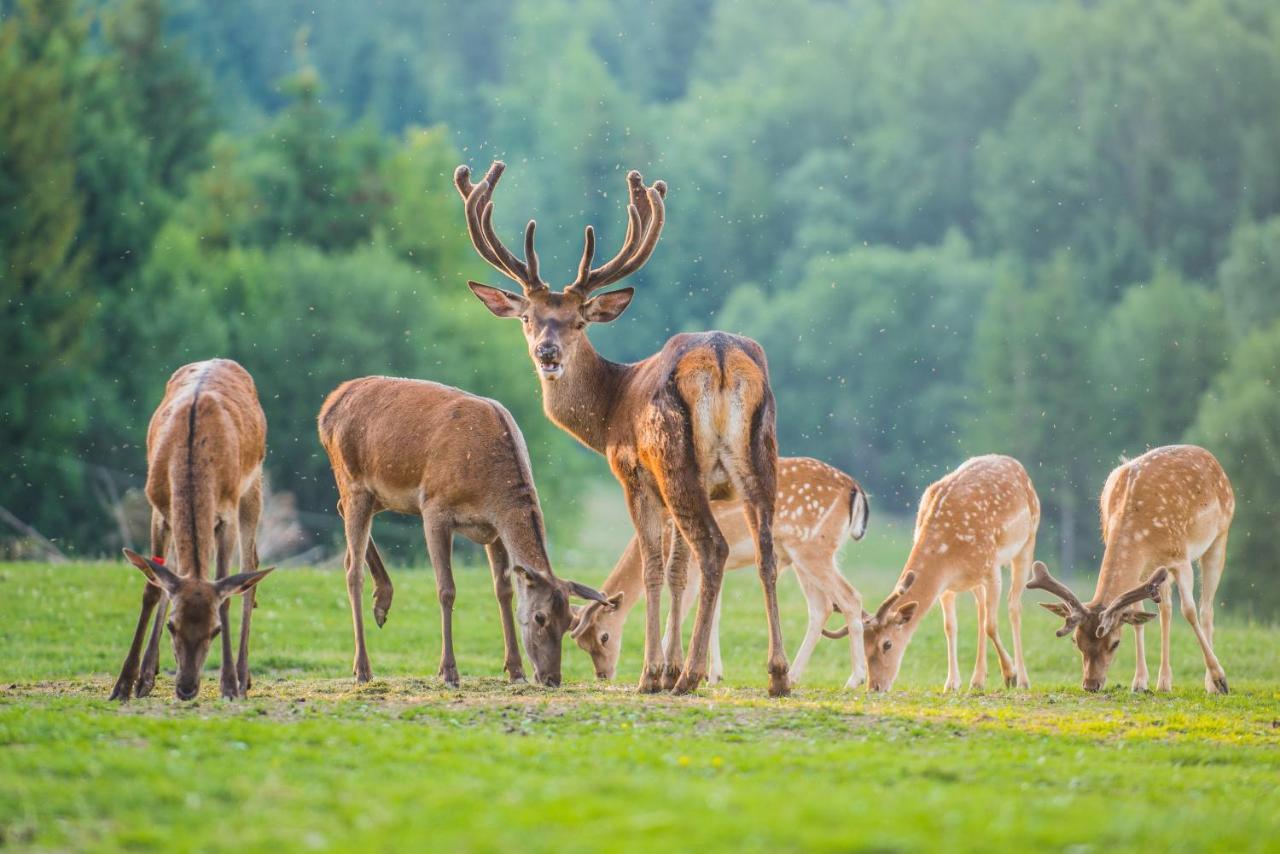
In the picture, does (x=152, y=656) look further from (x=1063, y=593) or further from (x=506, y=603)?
(x=1063, y=593)

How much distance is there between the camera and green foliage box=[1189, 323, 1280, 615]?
38.2m

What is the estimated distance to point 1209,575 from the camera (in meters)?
14.1

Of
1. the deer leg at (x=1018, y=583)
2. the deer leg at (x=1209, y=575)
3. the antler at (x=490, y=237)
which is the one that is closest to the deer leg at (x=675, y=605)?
the antler at (x=490, y=237)

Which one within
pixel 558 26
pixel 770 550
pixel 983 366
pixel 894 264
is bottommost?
pixel 770 550

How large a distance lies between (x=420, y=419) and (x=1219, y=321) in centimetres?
4190

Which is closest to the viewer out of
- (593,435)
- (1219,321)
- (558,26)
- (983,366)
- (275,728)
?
(275,728)

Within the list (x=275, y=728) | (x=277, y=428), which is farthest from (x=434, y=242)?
(x=275, y=728)

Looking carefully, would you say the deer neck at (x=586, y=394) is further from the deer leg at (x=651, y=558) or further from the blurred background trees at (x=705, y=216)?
the blurred background trees at (x=705, y=216)

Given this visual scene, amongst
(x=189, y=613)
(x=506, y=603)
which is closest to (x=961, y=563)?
(x=506, y=603)

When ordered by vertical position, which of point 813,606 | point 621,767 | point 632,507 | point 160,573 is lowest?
point 621,767

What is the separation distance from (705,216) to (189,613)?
69197mm

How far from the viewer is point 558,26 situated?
101312 millimetres

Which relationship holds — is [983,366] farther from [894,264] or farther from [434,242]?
[434,242]

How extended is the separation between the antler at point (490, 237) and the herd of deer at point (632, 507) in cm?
→ 3
